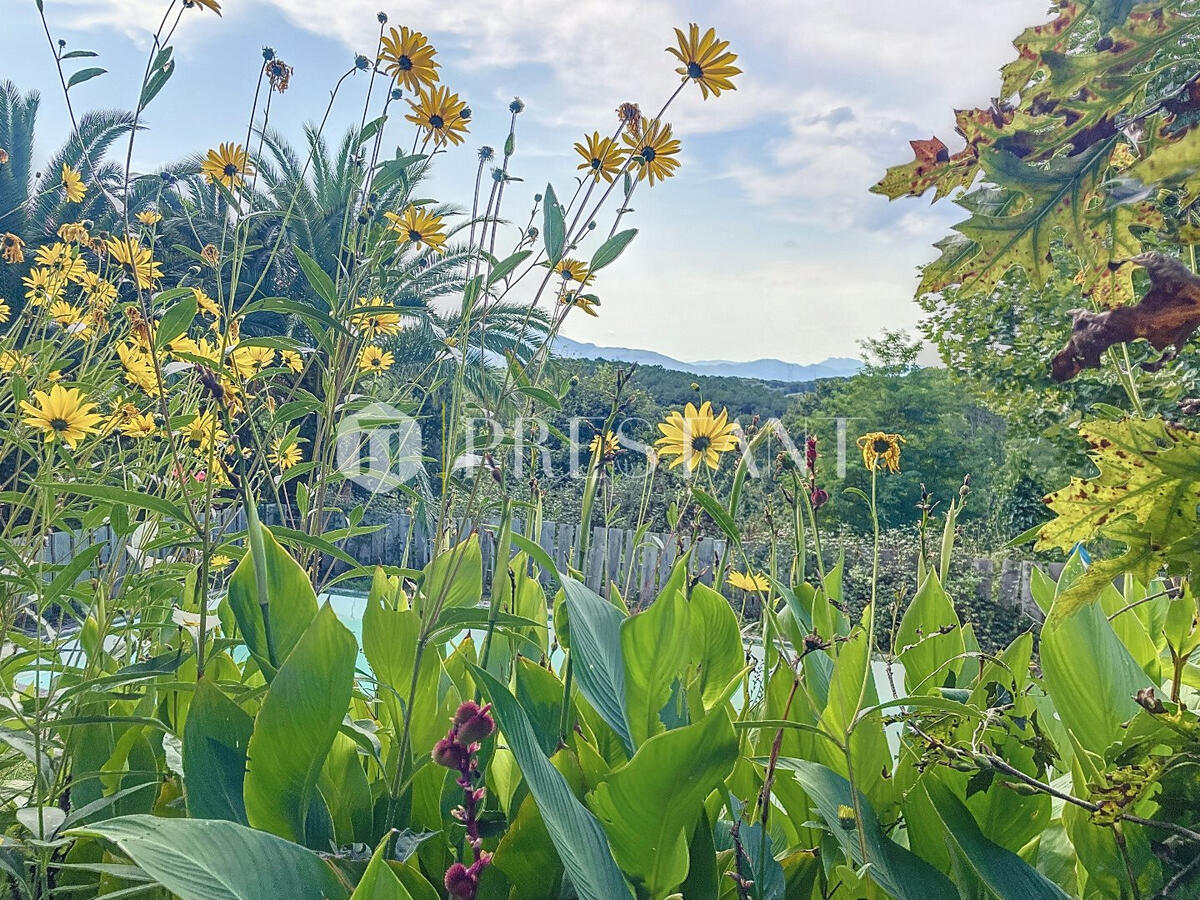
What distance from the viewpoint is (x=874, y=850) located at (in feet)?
1.71

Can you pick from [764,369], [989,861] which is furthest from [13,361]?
[764,369]

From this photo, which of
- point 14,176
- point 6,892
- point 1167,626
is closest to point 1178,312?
point 1167,626

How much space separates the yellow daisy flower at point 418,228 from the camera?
1.15 meters

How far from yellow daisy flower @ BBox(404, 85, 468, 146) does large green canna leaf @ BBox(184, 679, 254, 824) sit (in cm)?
84

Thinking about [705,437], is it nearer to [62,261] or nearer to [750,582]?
[750,582]

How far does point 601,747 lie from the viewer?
684 millimetres

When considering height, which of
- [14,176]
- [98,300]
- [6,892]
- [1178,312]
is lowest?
[6,892]

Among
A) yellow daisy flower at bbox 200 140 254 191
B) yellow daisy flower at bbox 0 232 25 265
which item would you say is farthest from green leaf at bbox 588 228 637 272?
yellow daisy flower at bbox 0 232 25 265

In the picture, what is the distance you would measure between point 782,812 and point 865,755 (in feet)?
0.42

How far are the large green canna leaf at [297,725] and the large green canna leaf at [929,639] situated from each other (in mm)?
511

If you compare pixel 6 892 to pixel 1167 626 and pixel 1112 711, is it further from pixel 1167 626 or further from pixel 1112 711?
pixel 1167 626

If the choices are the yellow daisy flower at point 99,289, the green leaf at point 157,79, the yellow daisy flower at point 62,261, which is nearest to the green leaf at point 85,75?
the green leaf at point 157,79

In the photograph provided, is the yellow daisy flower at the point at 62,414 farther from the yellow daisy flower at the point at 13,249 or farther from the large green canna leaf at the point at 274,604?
the yellow daisy flower at the point at 13,249

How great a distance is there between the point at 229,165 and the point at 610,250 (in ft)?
3.04
